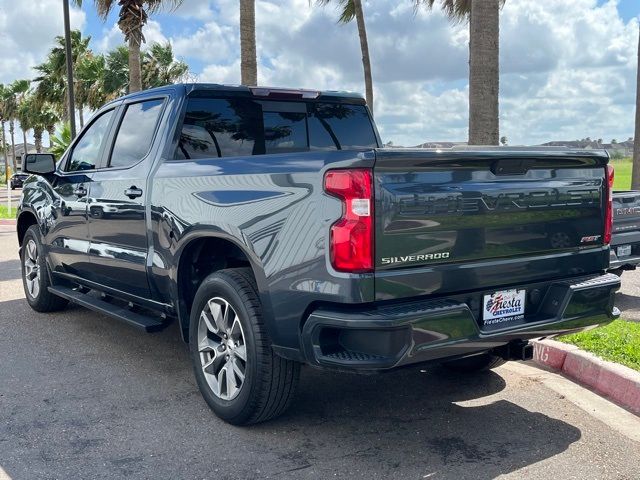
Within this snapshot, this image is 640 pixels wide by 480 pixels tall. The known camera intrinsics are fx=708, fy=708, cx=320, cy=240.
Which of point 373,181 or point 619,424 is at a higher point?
point 373,181

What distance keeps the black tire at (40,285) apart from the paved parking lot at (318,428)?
1.37 meters

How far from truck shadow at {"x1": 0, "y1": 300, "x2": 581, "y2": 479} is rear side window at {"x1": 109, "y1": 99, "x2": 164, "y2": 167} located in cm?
159

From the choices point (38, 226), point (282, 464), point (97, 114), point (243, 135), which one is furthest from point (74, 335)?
point (282, 464)

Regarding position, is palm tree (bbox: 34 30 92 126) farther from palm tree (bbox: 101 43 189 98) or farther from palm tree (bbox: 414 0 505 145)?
palm tree (bbox: 414 0 505 145)

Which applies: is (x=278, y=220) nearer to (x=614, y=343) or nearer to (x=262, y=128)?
(x=262, y=128)

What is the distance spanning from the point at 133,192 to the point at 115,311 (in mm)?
952

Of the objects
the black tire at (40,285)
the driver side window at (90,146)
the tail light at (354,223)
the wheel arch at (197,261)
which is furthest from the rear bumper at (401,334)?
the black tire at (40,285)

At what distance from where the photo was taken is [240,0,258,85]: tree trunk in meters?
11.8

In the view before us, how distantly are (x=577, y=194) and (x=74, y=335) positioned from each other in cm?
449

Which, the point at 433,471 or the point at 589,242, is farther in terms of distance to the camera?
the point at 589,242

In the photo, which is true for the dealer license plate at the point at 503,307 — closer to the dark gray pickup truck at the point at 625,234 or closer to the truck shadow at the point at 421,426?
the truck shadow at the point at 421,426

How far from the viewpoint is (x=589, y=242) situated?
423 cm

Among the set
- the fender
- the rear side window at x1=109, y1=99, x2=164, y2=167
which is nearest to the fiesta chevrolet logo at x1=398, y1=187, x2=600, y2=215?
the fender

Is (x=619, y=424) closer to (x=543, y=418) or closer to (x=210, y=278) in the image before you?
(x=543, y=418)
